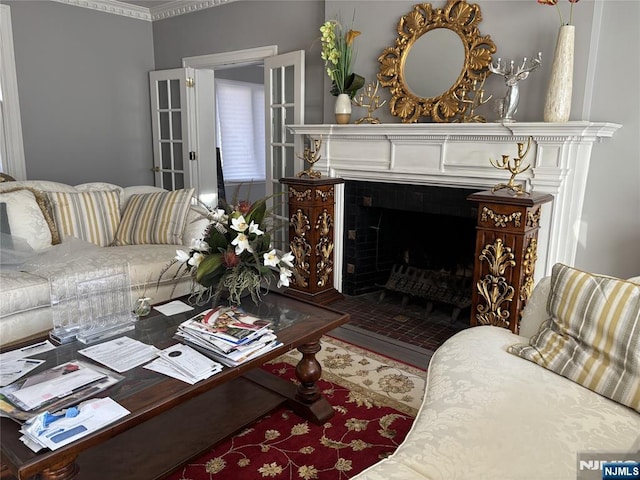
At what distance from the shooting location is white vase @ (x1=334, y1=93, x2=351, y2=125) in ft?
11.6

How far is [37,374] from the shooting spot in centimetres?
154

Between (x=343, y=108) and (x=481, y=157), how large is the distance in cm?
113

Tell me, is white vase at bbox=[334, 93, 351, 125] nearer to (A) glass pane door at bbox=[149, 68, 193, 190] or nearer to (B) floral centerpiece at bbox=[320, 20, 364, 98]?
(B) floral centerpiece at bbox=[320, 20, 364, 98]

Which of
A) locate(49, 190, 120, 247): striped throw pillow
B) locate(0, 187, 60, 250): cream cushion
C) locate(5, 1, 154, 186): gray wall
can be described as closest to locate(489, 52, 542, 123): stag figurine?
locate(49, 190, 120, 247): striped throw pillow

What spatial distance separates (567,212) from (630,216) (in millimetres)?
342

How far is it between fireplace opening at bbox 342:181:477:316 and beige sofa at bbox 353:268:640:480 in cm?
166

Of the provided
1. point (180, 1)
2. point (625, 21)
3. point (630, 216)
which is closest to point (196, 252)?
point (630, 216)

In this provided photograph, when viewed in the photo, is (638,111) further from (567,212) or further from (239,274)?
(239,274)

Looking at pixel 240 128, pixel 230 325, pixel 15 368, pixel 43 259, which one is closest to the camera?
pixel 15 368

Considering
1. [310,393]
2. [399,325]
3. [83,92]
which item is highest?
[83,92]

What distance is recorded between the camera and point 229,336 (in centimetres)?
174

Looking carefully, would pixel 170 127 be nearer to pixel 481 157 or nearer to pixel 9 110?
pixel 9 110

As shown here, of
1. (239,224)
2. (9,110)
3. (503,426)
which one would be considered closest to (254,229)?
(239,224)

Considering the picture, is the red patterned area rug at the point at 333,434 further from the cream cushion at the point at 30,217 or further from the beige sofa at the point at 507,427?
the cream cushion at the point at 30,217
